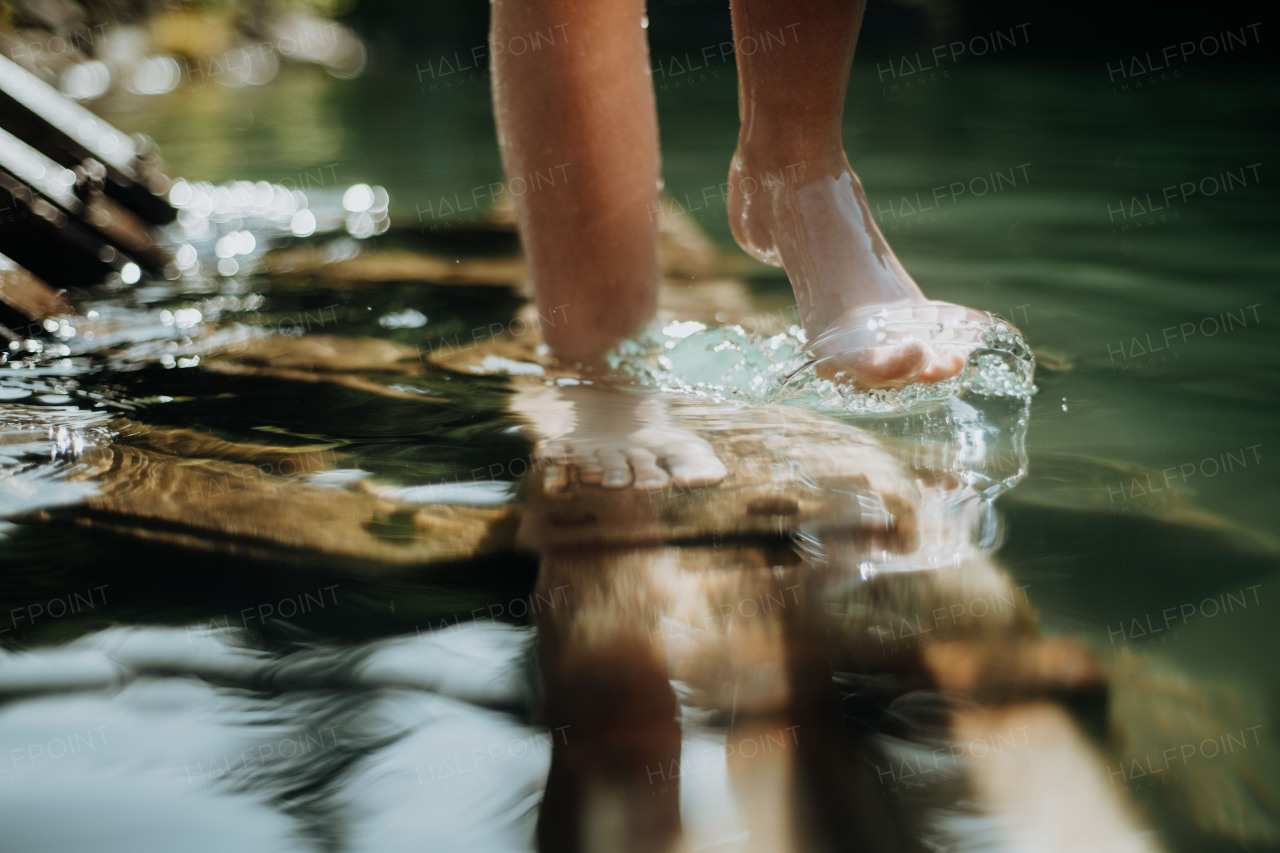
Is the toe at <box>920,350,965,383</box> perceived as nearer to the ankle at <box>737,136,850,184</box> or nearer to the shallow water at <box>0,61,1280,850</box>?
the shallow water at <box>0,61,1280,850</box>

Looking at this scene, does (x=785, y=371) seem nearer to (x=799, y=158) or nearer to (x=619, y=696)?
(x=799, y=158)

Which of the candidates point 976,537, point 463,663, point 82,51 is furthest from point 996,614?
point 82,51

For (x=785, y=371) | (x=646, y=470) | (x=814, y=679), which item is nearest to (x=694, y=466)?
(x=646, y=470)

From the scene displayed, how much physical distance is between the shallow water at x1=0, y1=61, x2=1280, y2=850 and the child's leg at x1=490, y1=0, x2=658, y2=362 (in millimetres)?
164

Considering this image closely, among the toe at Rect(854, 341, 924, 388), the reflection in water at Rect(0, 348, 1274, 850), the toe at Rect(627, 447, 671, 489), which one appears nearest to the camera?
the reflection in water at Rect(0, 348, 1274, 850)

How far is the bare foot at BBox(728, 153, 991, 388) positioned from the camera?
3.78ft

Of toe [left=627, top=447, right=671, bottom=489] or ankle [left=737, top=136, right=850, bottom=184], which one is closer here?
toe [left=627, top=447, right=671, bottom=489]

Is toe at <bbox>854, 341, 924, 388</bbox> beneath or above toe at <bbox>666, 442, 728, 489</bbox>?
above

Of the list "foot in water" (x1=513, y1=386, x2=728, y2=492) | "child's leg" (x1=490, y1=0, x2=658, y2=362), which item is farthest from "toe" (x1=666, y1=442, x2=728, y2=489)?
"child's leg" (x1=490, y1=0, x2=658, y2=362)

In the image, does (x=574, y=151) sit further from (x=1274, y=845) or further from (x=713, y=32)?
(x=713, y=32)

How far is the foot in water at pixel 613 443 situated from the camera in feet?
3.43

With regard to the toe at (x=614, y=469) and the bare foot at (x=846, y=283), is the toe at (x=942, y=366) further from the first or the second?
the toe at (x=614, y=469)

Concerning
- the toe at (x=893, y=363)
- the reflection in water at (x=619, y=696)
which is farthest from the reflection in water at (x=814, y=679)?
the toe at (x=893, y=363)

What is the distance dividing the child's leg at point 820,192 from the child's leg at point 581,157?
14 centimetres
